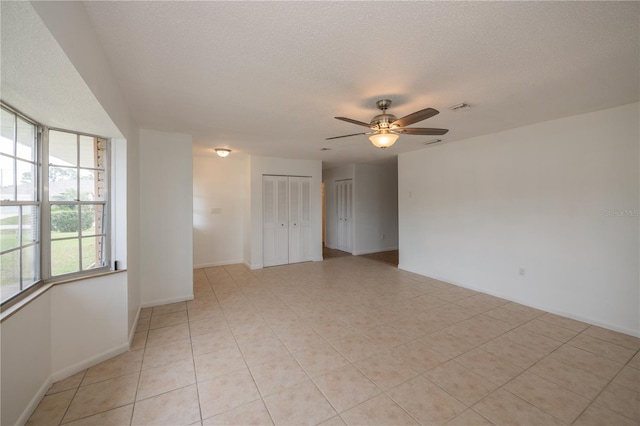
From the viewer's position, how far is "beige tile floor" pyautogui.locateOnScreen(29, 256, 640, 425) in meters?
1.83

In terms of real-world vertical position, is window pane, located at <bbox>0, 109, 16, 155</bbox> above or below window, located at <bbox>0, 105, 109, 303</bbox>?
above

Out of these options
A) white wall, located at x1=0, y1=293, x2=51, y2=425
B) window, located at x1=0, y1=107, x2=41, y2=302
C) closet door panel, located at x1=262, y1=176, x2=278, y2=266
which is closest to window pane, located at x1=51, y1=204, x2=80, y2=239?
window, located at x1=0, y1=107, x2=41, y2=302

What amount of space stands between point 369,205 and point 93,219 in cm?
612

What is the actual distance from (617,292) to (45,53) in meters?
5.22

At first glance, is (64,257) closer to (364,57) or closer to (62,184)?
(62,184)

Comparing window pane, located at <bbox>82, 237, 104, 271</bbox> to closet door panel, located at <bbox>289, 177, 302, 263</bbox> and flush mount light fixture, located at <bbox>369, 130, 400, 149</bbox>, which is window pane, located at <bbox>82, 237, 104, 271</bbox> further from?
closet door panel, located at <bbox>289, 177, 302, 263</bbox>

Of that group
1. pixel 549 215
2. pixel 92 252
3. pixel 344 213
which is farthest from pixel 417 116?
pixel 344 213

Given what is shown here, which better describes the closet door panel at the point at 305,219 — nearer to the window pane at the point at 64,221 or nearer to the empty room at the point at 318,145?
the empty room at the point at 318,145

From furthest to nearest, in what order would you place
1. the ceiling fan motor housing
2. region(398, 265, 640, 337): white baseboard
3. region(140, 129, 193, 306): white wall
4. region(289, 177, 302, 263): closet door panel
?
region(289, 177, 302, 263): closet door panel
region(140, 129, 193, 306): white wall
region(398, 265, 640, 337): white baseboard
the ceiling fan motor housing

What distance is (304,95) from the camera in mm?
2547

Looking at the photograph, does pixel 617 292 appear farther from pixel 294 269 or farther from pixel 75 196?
pixel 75 196

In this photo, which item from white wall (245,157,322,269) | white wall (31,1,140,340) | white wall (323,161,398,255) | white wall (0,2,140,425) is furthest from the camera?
white wall (323,161,398,255)

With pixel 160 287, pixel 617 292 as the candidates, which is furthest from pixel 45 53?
pixel 617 292

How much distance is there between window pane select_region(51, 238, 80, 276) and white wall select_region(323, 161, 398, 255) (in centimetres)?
580
